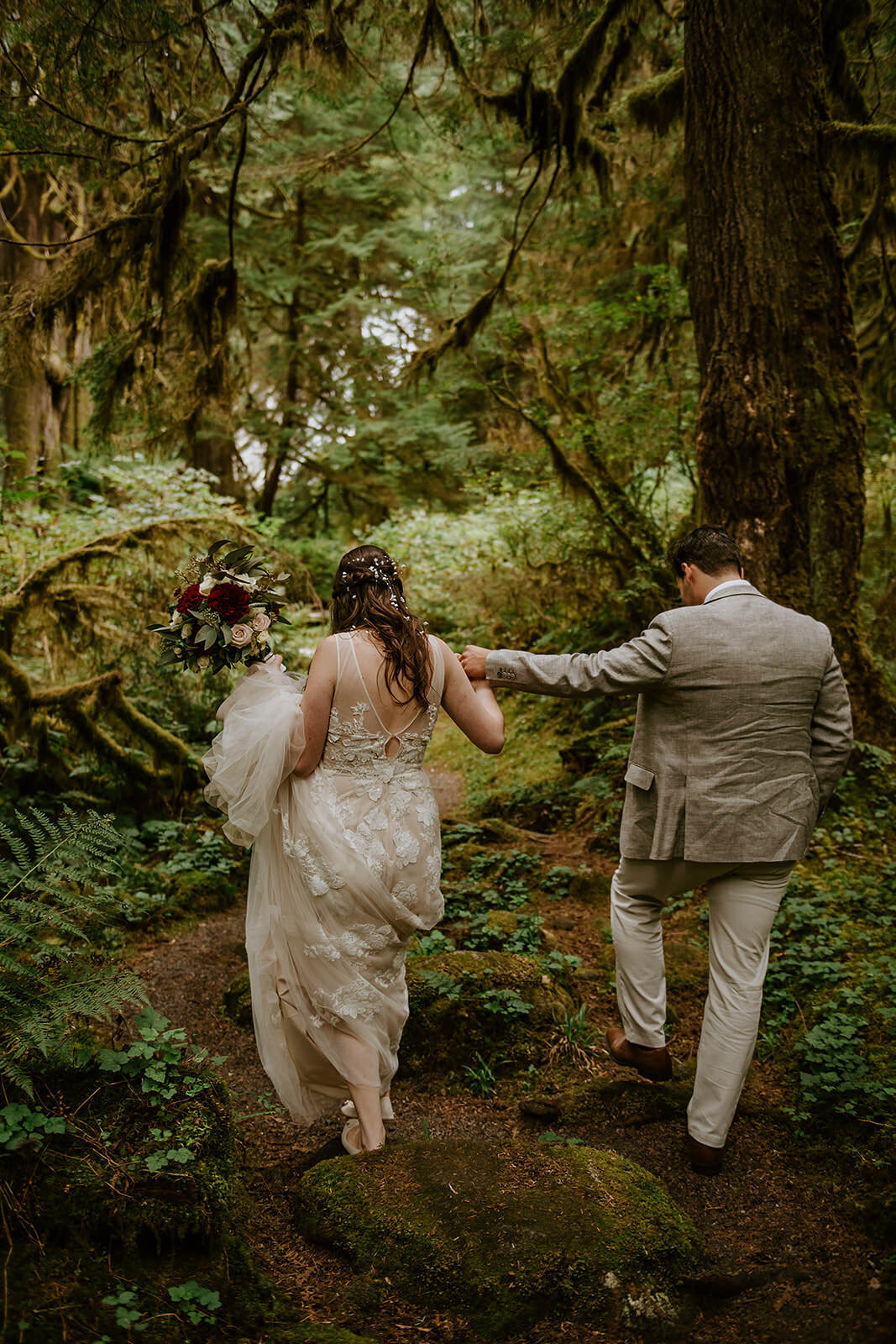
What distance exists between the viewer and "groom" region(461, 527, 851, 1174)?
3400 millimetres

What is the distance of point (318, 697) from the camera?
3.39m

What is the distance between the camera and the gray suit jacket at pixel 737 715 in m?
3.42

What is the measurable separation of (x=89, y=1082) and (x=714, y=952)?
2375 mm

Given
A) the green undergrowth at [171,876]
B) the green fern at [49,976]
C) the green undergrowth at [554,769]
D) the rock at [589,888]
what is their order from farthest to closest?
the green undergrowth at [554,769] → the rock at [589,888] → the green undergrowth at [171,876] → the green fern at [49,976]

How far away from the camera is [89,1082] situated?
2.54m

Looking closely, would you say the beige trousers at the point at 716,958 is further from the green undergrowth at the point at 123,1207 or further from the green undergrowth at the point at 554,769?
the green undergrowth at the point at 554,769

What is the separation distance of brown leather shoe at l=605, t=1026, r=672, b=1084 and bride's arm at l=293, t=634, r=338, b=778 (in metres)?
1.96

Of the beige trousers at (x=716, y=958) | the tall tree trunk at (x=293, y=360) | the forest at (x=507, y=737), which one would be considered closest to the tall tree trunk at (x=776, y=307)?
the forest at (x=507, y=737)

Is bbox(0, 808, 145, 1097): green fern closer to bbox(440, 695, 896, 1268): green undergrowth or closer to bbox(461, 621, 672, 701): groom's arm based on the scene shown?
bbox(461, 621, 672, 701): groom's arm

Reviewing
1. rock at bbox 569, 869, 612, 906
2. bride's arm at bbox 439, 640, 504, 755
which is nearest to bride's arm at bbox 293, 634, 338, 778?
bride's arm at bbox 439, 640, 504, 755

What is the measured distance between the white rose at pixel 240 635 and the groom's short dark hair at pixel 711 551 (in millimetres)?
1880

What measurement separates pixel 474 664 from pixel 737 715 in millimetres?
1114

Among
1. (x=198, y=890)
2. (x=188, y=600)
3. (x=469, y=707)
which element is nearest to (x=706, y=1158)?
(x=469, y=707)

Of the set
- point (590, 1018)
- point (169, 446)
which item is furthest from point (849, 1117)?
point (169, 446)
